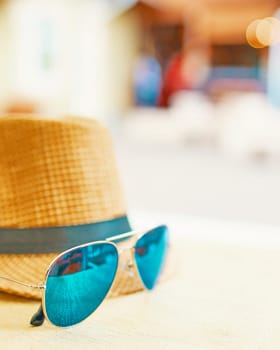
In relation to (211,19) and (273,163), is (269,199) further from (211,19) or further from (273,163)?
(211,19)

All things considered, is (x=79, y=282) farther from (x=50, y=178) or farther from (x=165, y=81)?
(x=165, y=81)

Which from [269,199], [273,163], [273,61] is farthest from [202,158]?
[273,61]

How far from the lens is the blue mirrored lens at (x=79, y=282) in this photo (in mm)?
453

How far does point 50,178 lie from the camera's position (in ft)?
1.83

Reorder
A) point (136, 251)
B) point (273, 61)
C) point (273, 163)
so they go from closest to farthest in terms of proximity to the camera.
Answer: point (136, 251) < point (273, 163) < point (273, 61)

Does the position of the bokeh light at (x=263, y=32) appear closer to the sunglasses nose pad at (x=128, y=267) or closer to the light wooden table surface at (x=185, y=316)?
the light wooden table surface at (x=185, y=316)

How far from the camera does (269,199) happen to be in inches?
78.3

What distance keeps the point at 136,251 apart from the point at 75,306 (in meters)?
0.11

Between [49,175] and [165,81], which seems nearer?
[49,175]

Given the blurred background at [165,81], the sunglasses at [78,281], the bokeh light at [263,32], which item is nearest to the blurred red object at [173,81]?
the blurred background at [165,81]

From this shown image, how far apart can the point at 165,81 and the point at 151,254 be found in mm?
6831

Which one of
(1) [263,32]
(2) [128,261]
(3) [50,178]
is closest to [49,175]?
Answer: (3) [50,178]

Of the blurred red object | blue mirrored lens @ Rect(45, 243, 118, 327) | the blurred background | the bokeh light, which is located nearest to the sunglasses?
blue mirrored lens @ Rect(45, 243, 118, 327)

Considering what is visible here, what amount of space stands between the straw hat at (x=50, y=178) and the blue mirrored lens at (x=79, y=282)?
57mm
